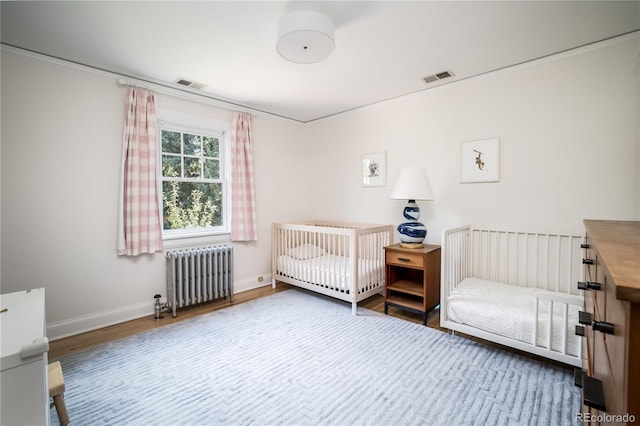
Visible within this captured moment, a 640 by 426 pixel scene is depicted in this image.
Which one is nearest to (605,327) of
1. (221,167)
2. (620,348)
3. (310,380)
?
(620,348)

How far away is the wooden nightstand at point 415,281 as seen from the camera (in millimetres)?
2598

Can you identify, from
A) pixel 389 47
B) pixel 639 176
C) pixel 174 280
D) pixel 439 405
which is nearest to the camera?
pixel 439 405

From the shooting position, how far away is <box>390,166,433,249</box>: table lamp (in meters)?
2.68

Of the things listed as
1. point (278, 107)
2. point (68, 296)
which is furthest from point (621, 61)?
point (68, 296)

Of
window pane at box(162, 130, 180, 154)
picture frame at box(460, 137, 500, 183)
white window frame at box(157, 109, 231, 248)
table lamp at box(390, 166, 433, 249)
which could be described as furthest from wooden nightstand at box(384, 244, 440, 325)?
window pane at box(162, 130, 180, 154)

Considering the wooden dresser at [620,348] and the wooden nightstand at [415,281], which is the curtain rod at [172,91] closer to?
the wooden nightstand at [415,281]

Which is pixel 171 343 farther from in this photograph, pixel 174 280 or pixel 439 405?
pixel 439 405

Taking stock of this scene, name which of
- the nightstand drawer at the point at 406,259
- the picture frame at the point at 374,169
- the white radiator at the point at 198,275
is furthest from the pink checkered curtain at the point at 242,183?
the nightstand drawer at the point at 406,259

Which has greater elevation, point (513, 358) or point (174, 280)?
point (174, 280)

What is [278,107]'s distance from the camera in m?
3.62

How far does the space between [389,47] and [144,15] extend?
1.72 meters

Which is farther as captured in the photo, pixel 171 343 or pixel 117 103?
pixel 117 103

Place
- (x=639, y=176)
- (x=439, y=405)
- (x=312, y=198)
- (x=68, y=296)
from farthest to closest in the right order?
(x=312, y=198) → (x=68, y=296) → (x=639, y=176) → (x=439, y=405)

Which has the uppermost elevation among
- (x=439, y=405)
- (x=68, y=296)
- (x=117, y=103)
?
(x=117, y=103)
